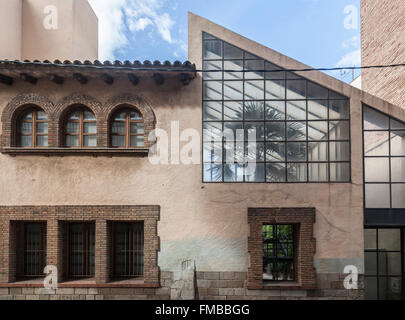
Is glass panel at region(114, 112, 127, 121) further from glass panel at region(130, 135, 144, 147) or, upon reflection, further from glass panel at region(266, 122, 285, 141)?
glass panel at region(266, 122, 285, 141)

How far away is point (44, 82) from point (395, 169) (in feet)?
32.2

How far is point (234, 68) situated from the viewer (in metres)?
6.76

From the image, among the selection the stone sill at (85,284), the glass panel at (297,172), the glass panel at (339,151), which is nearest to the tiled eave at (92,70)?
the glass panel at (297,172)

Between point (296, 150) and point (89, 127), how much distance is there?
18.8 ft

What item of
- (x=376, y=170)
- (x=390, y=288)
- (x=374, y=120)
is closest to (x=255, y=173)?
(x=376, y=170)

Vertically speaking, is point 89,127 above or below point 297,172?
above

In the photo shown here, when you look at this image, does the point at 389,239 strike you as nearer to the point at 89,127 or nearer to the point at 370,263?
the point at 370,263

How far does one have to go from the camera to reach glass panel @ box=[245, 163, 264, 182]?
6.51 m

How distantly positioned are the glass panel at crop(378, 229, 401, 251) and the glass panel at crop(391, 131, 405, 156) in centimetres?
237

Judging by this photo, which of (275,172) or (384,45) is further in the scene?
(384,45)

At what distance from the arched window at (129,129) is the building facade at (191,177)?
0.03 m

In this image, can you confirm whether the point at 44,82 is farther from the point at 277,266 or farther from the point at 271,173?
the point at 277,266

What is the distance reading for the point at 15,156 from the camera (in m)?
6.48

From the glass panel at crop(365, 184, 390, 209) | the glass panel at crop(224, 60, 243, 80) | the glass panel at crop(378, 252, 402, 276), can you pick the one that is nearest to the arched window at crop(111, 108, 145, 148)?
the glass panel at crop(224, 60, 243, 80)
